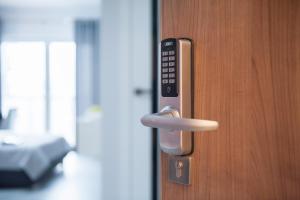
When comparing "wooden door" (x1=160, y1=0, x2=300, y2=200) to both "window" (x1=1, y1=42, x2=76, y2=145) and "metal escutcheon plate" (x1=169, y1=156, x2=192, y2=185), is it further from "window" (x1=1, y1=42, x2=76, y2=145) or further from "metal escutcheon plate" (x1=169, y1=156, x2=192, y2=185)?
"window" (x1=1, y1=42, x2=76, y2=145)

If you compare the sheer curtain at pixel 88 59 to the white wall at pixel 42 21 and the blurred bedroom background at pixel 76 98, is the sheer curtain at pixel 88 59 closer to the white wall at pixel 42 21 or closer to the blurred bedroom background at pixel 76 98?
the blurred bedroom background at pixel 76 98

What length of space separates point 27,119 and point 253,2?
5475 mm

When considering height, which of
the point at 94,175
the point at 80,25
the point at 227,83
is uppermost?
the point at 80,25

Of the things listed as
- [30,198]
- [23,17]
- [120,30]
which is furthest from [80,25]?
[120,30]

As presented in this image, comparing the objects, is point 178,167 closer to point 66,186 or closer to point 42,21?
point 66,186

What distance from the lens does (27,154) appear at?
3.06 metres

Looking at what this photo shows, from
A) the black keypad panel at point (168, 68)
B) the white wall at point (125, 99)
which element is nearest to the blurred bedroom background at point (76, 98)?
the white wall at point (125, 99)

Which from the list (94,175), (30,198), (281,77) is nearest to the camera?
(281,77)

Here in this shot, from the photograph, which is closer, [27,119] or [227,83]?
[227,83]

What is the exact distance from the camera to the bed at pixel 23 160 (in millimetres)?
3047

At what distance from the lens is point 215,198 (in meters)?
0.53

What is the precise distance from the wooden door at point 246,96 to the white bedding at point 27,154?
2.85 metres

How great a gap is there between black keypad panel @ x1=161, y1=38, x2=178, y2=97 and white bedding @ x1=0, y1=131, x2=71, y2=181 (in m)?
2.81

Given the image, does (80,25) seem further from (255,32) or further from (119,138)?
(255,32)
